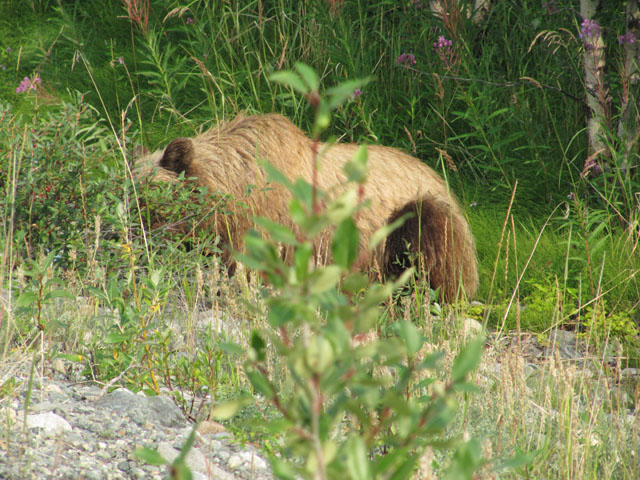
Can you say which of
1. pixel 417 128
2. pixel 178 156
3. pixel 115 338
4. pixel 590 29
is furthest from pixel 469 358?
pixel 417 128

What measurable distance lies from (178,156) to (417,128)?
2757 mm

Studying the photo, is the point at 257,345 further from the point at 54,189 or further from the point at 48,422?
the point at 54,189

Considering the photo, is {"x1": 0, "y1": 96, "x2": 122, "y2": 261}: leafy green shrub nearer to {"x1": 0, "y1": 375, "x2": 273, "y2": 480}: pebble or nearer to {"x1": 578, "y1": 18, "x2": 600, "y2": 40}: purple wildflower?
{"x1": 0, "y1": 375, "x2": 273, "y2": 480}: pebble

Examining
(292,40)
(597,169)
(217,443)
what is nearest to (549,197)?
(597,169)

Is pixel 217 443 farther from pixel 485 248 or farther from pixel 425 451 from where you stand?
pixel 485 248

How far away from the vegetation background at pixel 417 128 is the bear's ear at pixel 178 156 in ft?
0.76

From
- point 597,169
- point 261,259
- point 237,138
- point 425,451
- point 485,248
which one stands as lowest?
point 485,248

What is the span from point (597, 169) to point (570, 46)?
1.65 meters

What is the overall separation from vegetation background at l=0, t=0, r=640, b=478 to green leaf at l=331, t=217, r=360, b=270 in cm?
239

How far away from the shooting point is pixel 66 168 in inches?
183

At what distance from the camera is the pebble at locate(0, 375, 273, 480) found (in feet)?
6.95

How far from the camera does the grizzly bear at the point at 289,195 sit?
523cm

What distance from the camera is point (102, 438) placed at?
239 centimetres

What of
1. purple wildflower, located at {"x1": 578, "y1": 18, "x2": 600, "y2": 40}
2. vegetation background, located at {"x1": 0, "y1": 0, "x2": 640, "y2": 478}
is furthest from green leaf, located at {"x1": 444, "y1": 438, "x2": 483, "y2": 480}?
purple wildflower, located at {"x1": 578, "y1": 18, "x2": 600, "y2": 40}
